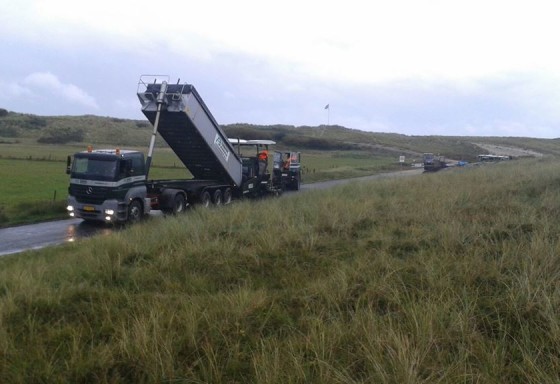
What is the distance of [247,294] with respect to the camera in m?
5.89

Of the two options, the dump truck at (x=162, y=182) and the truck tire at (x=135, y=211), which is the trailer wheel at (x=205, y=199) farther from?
the truck tire at (x=135, y=211)

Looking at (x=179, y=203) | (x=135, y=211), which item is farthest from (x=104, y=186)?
(x=179, y=203)

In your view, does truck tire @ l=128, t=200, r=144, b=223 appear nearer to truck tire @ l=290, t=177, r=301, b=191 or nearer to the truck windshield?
the truck windshield

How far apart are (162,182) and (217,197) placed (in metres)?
2.44

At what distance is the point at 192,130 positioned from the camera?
60.1 feet

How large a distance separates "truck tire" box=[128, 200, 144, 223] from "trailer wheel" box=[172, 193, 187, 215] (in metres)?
1.26

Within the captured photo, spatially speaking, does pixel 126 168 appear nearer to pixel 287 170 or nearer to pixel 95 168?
pixel 95 168

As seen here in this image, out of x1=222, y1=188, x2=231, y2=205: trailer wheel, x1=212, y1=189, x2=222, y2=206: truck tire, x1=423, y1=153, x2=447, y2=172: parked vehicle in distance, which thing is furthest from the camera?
x1=423, y1=153, x2=447, y2=172: parked vehicle in distance

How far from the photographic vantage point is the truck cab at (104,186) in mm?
16188

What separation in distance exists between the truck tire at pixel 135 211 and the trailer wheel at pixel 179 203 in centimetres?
126

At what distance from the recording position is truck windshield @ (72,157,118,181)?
16.2 m

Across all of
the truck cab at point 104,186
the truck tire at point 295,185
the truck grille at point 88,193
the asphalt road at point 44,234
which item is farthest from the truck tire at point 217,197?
the truck tire at point 295,185

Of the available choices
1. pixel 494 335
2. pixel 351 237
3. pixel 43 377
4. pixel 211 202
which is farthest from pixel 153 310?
pixel 211 202

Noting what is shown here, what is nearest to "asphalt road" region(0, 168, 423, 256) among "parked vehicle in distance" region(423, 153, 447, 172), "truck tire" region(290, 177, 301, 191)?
"truck tire" region(290, 177, 301, 191)
